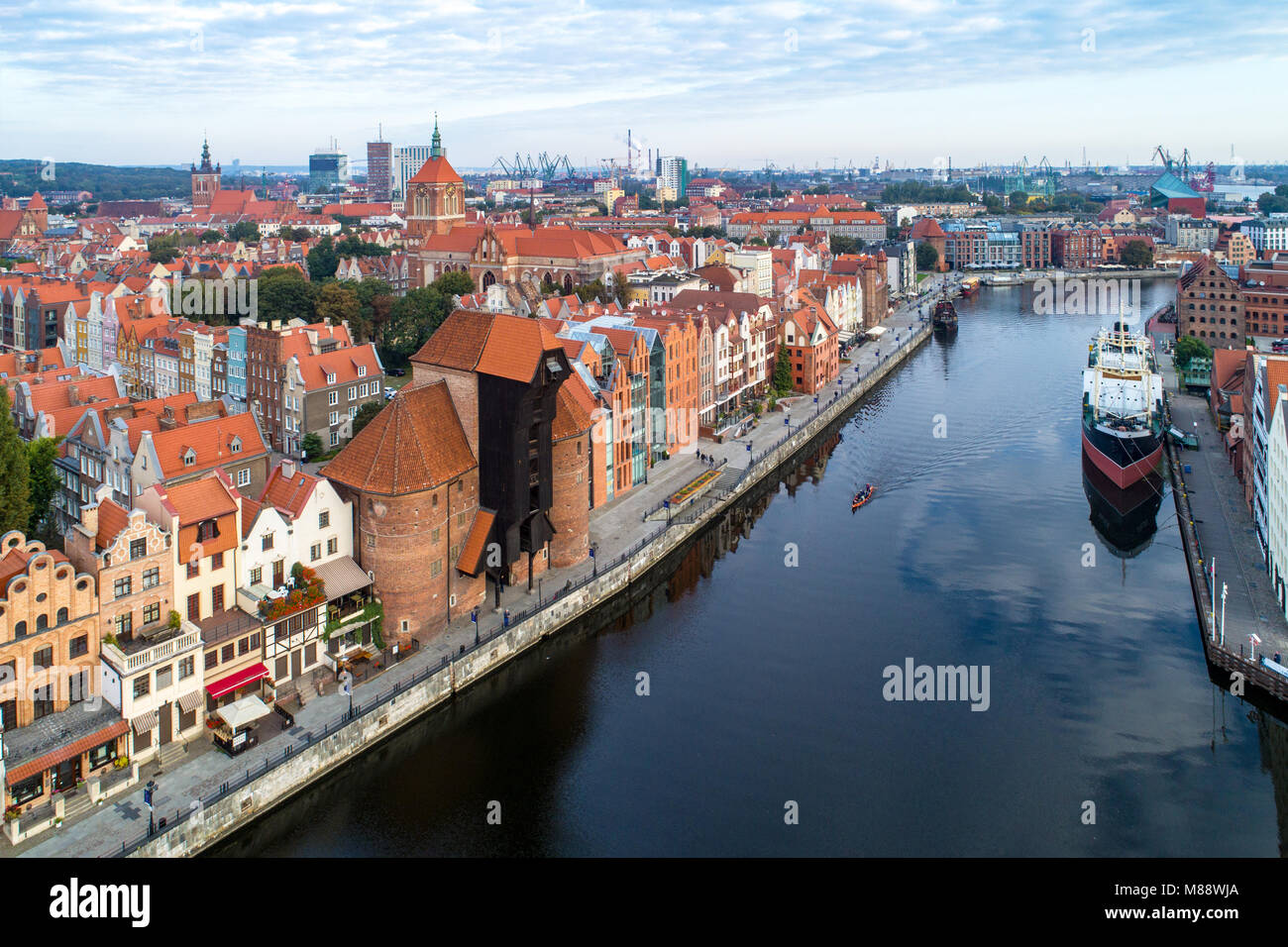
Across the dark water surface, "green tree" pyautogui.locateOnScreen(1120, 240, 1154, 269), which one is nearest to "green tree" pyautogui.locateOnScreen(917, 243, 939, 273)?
"green tree" pyautogui.locateOnScreen(1120, 240, 1154, 269)

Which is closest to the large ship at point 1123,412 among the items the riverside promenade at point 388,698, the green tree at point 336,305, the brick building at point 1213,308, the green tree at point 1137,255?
the riverside promenade at point 388,698

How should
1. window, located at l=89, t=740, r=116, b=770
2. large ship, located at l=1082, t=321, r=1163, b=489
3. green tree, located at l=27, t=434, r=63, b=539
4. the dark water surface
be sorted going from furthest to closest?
large ship, located at l=1082, t=321, r=1163, b=489
green tree, located at l=27, t=434, r=63, b=539
the dark water surface
window, located at l=89, t=740, r=116, b=770

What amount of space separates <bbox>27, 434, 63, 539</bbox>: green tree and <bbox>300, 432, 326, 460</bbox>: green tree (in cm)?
1421

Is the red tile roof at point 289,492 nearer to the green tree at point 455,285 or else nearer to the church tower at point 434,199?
the green tree at point 455,285

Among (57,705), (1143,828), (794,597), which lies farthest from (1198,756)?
(57,705)

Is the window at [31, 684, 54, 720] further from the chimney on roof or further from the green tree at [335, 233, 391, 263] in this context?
the green tree at [335, 233, 391, 263]

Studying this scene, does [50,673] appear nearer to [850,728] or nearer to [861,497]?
[850,728]

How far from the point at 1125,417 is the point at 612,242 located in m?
55.3

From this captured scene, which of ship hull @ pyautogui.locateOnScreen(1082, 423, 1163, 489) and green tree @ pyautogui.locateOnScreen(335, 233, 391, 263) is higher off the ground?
green tree @ pyautogui.locateOnScreen(335, 233, 391, 263)

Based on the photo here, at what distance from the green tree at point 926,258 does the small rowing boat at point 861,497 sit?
370 ft

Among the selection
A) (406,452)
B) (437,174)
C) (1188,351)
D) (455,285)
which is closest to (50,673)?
(406,452)

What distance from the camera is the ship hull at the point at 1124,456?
50969mm

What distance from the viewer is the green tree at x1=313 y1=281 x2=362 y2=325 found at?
73.9 m

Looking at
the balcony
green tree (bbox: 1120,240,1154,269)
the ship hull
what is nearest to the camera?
the balcony
